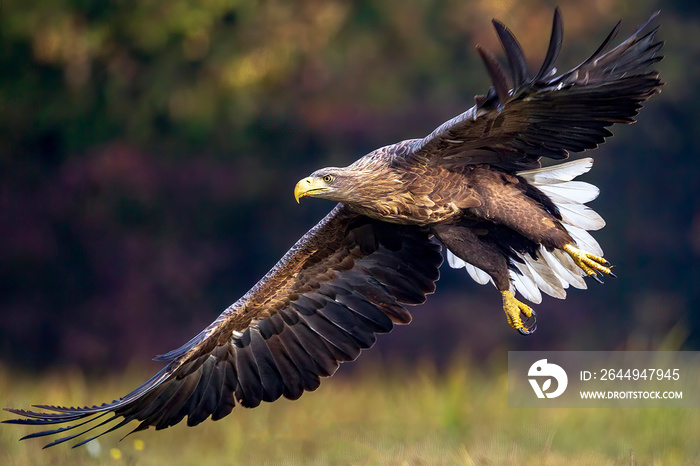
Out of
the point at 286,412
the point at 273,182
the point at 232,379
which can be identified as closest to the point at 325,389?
the point at 286,412

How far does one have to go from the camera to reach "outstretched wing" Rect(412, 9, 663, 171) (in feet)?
14.9

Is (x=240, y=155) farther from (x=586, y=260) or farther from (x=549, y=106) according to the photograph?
(x=549, y=106)

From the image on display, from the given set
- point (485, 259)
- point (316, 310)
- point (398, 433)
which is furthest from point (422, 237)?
point (398, 433)

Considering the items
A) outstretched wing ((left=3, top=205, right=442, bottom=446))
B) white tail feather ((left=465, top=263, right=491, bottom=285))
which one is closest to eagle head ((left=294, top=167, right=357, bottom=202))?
outstretched wing ((left=3, top=205, right=442, bottom=446))

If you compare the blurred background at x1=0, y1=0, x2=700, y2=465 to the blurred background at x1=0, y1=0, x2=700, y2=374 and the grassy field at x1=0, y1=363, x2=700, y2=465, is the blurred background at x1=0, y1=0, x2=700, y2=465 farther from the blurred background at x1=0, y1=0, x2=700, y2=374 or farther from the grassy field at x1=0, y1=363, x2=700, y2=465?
Answer: the grassy field at x1=0, y1=363, x2=700, y2=465

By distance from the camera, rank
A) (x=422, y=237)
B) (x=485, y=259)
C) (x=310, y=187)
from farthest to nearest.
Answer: (x=422, y=237)
(x=485, y=259)
(x=310, y=187)

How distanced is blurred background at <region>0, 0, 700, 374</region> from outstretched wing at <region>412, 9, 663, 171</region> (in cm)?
Result: 685

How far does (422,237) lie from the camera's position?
6.02m

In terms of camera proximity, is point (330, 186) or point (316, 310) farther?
point (316, 310)

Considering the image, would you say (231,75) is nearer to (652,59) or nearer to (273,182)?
(273,182)

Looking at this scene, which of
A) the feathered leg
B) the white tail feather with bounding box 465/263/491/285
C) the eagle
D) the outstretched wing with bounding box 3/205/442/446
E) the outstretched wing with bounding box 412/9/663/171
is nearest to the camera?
the outstretched wing with bounding box 412/9/663/171

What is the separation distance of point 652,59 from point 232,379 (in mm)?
2887

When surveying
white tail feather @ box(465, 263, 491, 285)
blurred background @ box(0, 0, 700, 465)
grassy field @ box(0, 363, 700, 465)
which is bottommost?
grassy field @ box(0, 363, 700, 465)

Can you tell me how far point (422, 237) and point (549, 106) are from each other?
1.45m
